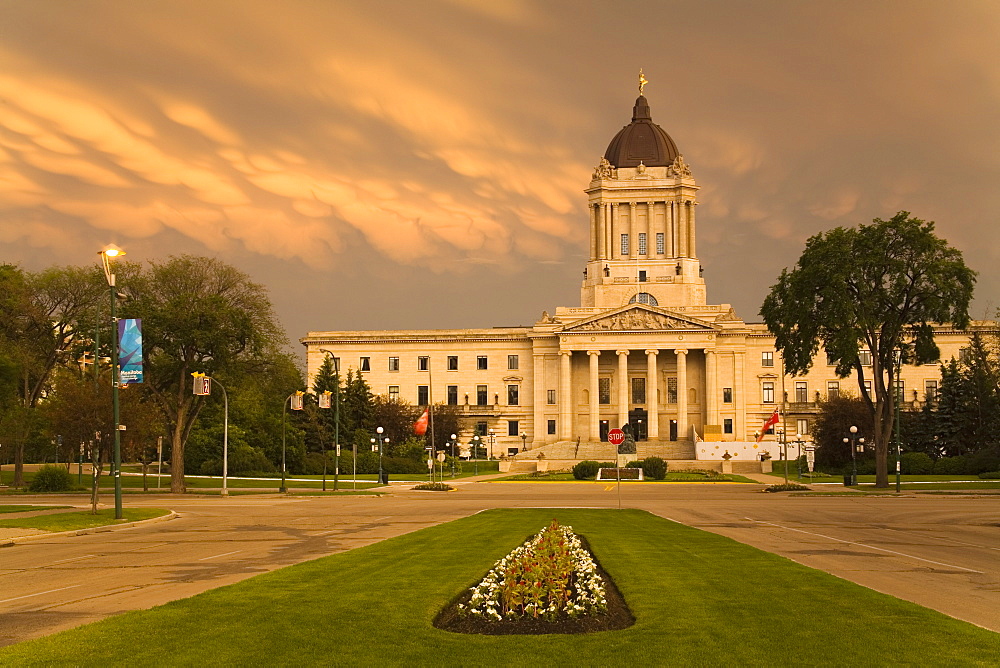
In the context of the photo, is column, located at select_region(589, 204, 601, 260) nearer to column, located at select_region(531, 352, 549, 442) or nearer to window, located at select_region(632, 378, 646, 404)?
column, located at select_region(531, 352, 549, 442)

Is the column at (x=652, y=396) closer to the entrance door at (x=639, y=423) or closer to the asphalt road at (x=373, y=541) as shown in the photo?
the entrance door at (x=639, y=423)

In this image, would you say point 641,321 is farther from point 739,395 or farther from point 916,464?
point 916,464

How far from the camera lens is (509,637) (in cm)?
1272

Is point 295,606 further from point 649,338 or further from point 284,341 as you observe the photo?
point 649,338

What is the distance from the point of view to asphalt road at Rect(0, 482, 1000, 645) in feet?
56.3

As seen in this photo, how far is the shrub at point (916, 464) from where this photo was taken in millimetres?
80688

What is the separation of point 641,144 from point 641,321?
27.9 metres

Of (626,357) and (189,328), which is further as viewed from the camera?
(626,357)

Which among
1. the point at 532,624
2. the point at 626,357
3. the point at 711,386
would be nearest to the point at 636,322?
the point at 626,357

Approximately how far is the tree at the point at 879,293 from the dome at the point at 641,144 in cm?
7079

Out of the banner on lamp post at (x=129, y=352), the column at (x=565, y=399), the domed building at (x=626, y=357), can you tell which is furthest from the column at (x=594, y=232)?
the banner on lamp post at (x=129, y=352)

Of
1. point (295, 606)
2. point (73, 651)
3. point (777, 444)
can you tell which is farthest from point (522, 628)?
point (777, 444)

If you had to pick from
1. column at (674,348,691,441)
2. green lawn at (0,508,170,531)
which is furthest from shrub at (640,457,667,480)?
green lawn at (0,508,170,531)

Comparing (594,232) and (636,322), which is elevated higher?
(594,232)
